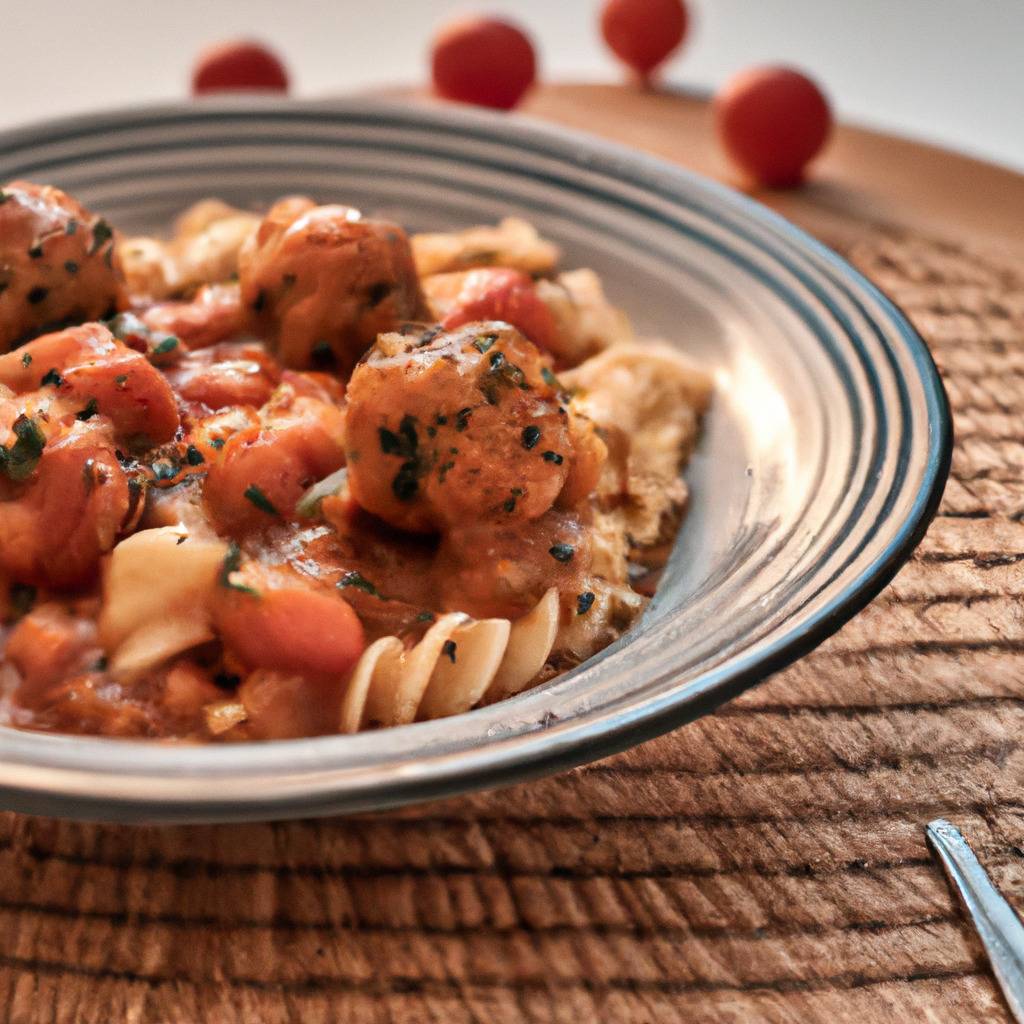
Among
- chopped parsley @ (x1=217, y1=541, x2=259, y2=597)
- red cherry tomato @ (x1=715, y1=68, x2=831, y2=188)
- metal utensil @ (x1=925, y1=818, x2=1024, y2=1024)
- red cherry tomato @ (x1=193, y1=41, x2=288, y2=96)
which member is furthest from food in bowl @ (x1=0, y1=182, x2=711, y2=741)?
red cherry tomato @ (x1=193, y1=41, x2=288, y2=96)

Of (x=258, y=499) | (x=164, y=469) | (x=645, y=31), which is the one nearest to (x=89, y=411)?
(x=164, y=469)

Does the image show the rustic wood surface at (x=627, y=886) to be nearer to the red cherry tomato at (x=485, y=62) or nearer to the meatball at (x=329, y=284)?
the meatball at (x=329, y=284)

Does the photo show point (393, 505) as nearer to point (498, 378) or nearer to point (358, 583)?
point (358, 583)

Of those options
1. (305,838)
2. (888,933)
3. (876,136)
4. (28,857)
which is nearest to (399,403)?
(305,838)

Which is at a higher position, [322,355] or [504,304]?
[504,304]

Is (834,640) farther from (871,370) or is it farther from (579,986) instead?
(579,986)

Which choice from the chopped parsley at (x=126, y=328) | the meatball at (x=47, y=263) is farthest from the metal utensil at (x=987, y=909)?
the meatball at (x=47, y=263)
